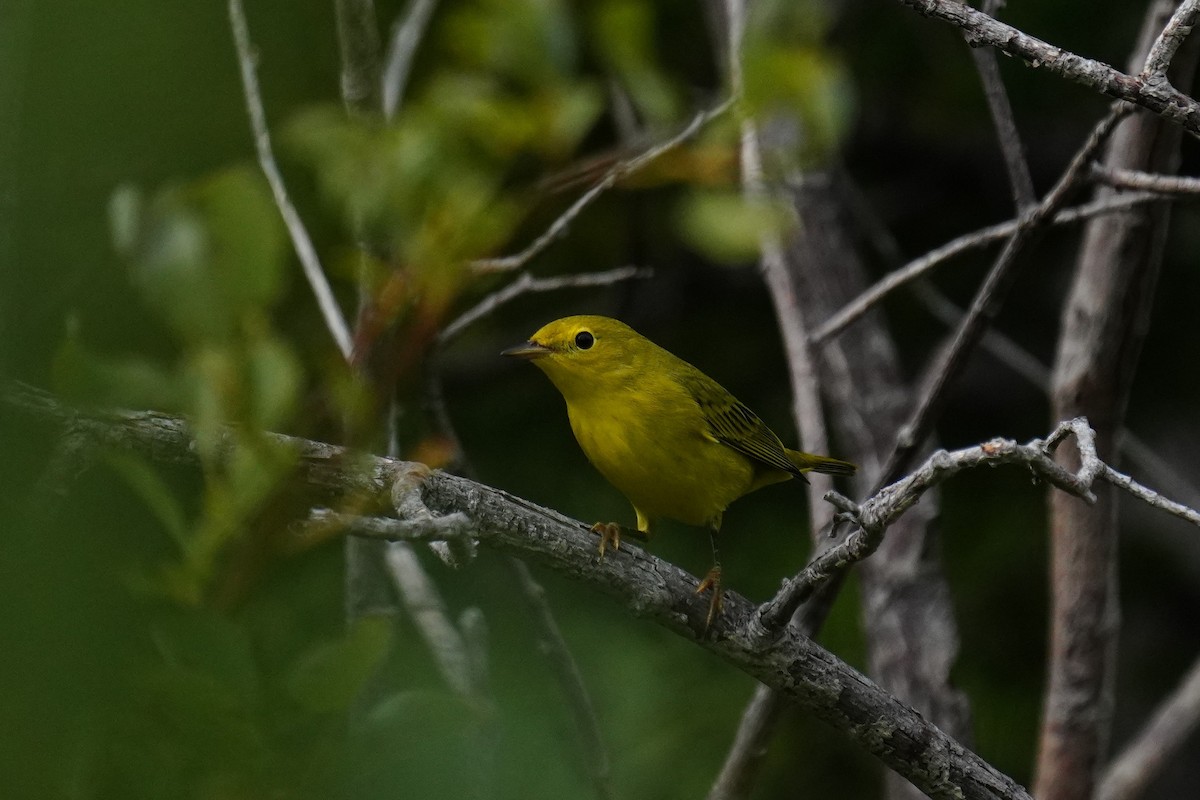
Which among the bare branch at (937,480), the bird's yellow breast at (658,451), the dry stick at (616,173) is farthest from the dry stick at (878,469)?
the bare branch at (937,480)

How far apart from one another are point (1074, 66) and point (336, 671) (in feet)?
4.93

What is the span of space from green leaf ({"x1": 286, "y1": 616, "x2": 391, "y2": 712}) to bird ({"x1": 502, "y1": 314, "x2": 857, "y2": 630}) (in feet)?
7.37

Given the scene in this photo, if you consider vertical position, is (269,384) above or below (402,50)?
below

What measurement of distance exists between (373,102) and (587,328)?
49.9 inches

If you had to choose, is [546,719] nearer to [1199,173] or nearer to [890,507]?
[890,507]

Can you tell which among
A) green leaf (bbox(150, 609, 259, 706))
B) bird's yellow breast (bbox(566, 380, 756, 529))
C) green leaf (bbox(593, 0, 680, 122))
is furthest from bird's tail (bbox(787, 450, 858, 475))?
green leaf (bbox(150, 609, 259, 706))

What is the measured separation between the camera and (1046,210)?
2842 millimetres

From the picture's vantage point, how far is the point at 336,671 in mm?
1244

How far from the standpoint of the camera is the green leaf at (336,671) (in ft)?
4.03

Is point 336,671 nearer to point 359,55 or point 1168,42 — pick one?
→ point 1168,42

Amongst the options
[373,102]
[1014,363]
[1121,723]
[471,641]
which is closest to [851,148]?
[1014,363]

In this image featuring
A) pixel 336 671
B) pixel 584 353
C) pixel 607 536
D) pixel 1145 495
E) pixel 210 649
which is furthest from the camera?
pixel 584 353

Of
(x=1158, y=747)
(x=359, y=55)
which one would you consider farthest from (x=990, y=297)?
(x=1158, y=747)

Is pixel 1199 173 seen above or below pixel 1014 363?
above
